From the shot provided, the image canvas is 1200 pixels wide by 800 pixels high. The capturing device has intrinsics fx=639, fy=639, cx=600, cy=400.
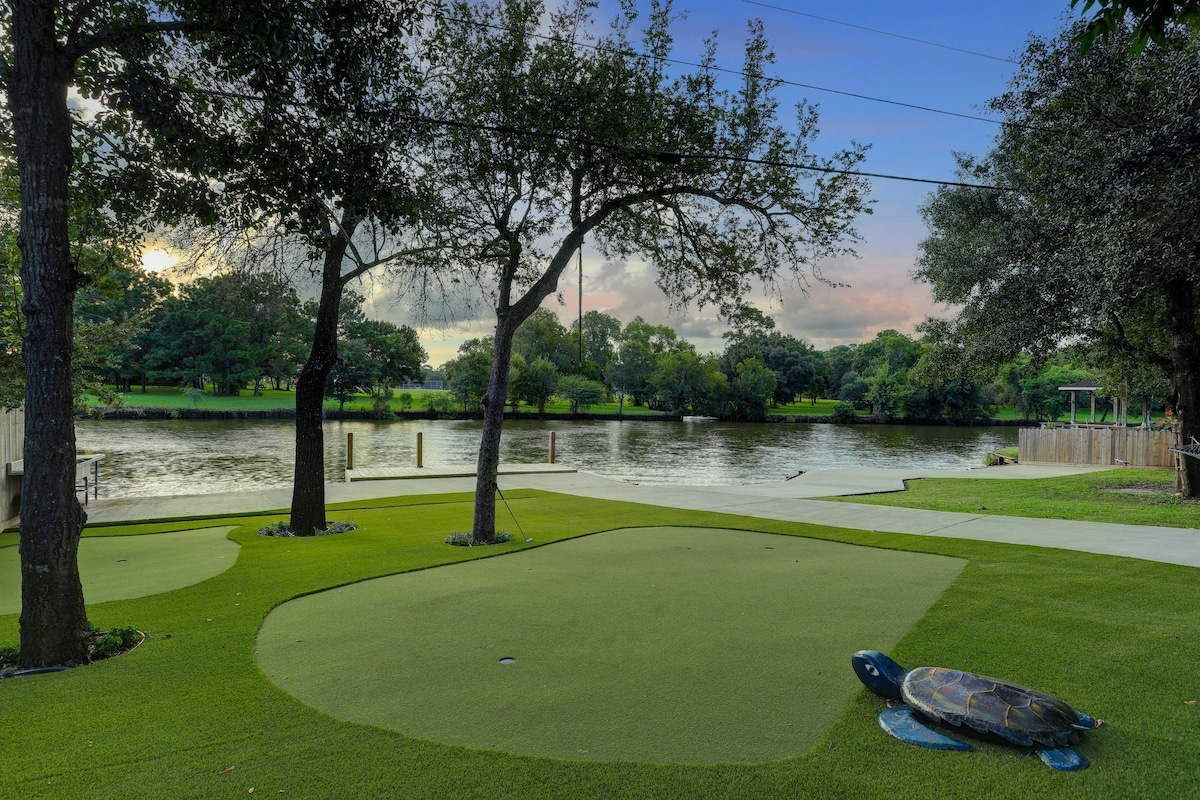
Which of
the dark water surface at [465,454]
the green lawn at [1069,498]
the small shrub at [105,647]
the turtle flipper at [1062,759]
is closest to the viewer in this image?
the turtle flipper at [1062,759]

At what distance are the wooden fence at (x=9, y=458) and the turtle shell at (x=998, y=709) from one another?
11.4 meters

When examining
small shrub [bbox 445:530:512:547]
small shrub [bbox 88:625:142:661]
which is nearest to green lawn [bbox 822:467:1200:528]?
small shrub [bbox 445:530:512:547]

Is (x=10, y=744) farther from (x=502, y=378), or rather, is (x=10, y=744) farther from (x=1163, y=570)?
(x=1163, y=570)

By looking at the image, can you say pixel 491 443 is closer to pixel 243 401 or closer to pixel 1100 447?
pixel 1100 447

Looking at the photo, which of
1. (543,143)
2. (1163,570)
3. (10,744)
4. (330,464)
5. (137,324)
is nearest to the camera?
(10,744)

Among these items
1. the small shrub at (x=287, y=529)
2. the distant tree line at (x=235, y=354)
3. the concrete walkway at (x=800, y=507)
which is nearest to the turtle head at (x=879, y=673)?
the concrete walkway at (x=800, y=507)

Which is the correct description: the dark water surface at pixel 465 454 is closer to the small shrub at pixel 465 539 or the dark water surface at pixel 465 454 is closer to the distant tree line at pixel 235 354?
the small shrub at pixel 465 539

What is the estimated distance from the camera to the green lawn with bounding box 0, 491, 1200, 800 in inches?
112

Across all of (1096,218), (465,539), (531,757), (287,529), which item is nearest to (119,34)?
(531,757)

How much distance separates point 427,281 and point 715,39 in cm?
543

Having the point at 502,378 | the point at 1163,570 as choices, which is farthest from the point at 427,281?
the point at 1163,570

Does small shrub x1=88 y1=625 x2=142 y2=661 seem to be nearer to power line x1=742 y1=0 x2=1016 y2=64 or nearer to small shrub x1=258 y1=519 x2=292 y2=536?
small shrub x1=258 y1=519 x2=292 y2=536

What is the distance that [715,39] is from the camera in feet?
29.0

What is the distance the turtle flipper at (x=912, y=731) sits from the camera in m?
3.22
